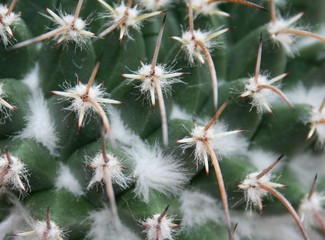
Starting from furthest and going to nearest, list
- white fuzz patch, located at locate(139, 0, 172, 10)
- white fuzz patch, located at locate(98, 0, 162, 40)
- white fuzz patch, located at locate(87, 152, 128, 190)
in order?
white fuzz patch, located at locate(139, 0, 172, 10) < white fuzz patch, located at locate(98, 0, 162, 40) < white fuzz patch, located at locate(87, 152, 128, 190)

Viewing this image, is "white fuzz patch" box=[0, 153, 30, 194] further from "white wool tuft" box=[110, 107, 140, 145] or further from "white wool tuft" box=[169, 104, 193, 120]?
"white wool tuft" box=[169, 104, 193, 120]

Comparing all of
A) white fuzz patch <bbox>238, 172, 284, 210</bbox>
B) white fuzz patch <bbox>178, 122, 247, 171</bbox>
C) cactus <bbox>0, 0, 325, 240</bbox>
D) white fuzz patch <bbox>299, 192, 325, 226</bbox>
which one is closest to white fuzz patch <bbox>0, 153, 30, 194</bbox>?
cactus <bbox>0, 0, 325, 240</bbox>

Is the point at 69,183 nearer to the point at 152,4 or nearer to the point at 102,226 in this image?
the point at 102,226

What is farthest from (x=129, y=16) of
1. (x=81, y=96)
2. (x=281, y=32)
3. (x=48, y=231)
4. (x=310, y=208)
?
(x=310, y=208)

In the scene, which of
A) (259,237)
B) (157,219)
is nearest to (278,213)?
(259,237)

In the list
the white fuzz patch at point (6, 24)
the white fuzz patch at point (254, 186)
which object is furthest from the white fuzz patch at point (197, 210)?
the white fuzz patch at point (6, 24)
